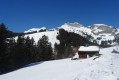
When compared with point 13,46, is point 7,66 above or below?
below

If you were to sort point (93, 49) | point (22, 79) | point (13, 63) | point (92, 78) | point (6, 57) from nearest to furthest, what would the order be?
point (92, 78)
point (22, 79)
point (6, 57)
point (13, 63)
point (93, 49)

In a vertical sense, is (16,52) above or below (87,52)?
above

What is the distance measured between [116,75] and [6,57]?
4272 cm

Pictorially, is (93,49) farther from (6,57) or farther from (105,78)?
(105,78)

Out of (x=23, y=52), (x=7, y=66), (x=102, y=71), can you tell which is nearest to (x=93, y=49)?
(x=23, y=52)

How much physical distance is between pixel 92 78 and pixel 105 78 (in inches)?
36.6

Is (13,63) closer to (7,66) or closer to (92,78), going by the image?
(7,66)

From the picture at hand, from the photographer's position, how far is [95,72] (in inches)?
754

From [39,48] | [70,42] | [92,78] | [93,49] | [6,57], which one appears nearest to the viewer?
[92,78]

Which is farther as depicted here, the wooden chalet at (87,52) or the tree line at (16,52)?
the wooden chalet at (87,52)

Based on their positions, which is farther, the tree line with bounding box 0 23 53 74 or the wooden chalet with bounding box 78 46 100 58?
the wooden chalet with bounding box 78 46 100 58

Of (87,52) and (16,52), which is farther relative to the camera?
(87,52)

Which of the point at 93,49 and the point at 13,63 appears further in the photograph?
the point at 93,49

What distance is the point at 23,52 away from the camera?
80.0 m
